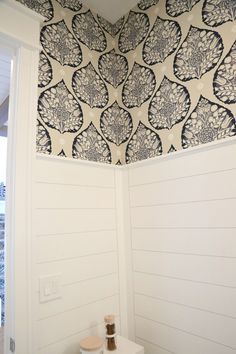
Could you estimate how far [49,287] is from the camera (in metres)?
1.12

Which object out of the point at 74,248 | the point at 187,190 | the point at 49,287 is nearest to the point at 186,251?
the point at 187,190

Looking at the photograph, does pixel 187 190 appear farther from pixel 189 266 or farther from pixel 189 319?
pixel 189 319

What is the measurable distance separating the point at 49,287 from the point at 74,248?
8.5 inches

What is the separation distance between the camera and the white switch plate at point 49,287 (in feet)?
3.61

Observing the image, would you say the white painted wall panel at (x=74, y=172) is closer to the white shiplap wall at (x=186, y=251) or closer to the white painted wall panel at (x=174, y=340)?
the white shiplap wall at (x=186, y=251)

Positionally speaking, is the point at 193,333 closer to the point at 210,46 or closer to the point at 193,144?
the point at 193,144

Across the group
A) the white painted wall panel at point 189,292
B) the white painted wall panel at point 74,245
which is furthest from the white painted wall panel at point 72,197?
the white painted wall panel at point 189,292

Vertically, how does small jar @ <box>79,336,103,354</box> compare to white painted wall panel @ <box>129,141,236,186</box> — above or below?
below

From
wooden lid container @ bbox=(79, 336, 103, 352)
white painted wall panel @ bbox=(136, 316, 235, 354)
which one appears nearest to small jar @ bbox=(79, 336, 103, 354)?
wooden lid container @ bbox=(79, 336, 103, 352)

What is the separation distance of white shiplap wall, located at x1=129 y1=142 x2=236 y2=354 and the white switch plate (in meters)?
0.47

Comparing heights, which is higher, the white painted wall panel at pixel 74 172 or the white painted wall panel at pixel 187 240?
the white painted wall panel at pixel 74 172

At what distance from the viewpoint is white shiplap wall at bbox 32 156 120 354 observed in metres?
1.13

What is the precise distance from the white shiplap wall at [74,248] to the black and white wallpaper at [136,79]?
13cm

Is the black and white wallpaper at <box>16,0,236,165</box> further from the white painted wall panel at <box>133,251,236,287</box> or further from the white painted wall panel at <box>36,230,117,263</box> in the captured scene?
the white painted wall panel at <box>133,251,236,287</box>
